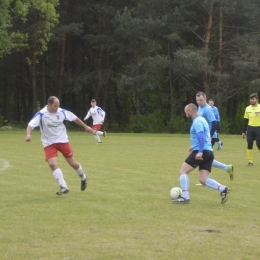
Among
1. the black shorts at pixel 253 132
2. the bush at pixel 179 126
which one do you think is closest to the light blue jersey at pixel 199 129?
the black shorts at pixel 253 132

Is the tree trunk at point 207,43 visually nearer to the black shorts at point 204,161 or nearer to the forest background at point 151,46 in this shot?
the forest background at point 151,46

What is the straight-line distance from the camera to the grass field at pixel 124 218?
21.7ft

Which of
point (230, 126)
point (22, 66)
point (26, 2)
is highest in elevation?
point (26, 2)

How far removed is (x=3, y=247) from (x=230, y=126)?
45836 mm

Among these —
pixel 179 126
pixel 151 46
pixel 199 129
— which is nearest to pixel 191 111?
pixel 199 129

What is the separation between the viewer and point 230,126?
51.4 metres

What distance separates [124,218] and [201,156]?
6.01 ft

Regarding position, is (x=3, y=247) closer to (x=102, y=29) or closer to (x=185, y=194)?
(x=185, y=194)

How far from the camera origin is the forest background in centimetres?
4516

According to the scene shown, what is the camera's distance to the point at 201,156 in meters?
9.66

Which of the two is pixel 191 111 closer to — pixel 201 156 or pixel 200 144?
pixel 200 144

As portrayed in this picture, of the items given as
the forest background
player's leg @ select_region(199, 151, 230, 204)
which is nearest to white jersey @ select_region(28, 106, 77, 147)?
player's leg @ select_region(199, 151, 230, 204)

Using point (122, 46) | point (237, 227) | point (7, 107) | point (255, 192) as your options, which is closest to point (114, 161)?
point (255, 192)

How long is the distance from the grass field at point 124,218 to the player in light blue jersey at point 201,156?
25cm
